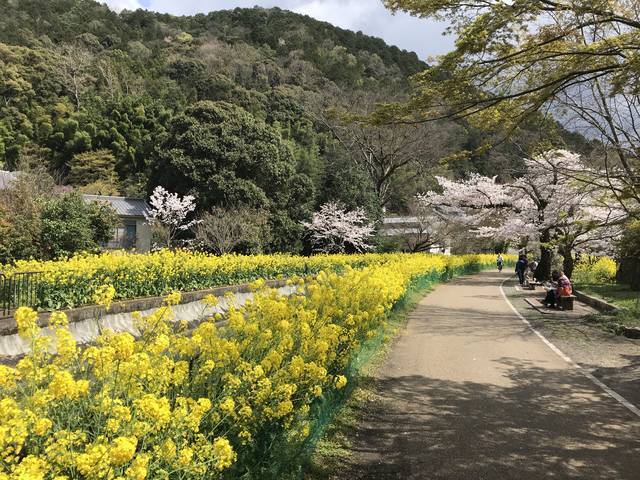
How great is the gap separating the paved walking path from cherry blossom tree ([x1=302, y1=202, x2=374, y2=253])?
2249cm

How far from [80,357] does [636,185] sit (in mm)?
7575

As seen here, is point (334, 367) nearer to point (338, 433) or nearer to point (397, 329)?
point (338, 433)

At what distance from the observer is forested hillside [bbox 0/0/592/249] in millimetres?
28891

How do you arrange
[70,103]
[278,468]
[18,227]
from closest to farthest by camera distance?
[278,468], [18,227], [70,103]

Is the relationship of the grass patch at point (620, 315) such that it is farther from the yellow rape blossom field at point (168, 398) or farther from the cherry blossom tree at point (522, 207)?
the yellow rape blossom field at point (168, 398)

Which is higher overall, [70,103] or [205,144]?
[70,103]

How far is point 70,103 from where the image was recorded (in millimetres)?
47281

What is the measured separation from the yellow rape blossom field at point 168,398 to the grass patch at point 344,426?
0.23m

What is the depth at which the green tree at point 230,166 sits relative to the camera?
90.0ft

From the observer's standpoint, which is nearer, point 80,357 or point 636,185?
point 80,357

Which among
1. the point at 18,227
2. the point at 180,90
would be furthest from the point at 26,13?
the point at 18,227

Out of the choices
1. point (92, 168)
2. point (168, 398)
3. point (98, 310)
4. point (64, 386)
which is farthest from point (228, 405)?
point (92, 168)

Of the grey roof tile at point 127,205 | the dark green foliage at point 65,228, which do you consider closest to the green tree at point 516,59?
the dark green foliage at point 65,228

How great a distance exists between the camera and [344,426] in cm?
512
